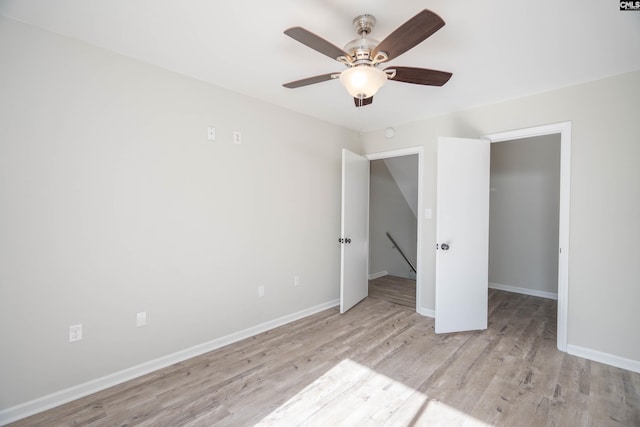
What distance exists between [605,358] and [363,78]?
10.4 feet

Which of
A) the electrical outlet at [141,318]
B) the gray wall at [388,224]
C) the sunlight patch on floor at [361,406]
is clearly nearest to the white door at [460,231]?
the sunlight patch on floor at [361,406]

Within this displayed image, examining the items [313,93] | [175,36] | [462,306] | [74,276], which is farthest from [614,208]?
[74,276]

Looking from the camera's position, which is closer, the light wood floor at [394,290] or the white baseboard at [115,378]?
the white baseboard at [115,378]

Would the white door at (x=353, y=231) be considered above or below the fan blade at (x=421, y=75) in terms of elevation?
below

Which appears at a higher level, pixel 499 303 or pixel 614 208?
pixel 614 208

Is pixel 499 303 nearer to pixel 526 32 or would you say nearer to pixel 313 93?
pixel 526 32

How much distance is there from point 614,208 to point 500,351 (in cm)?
162

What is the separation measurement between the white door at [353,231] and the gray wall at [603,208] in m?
1.47

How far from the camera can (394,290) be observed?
475 cm

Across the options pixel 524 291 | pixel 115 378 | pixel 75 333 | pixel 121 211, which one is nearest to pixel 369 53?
pixel 121 211

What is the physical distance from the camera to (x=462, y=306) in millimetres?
3191

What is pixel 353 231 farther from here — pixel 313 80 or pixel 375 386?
pixel 313 80

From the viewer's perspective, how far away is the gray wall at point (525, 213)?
428 centimetres

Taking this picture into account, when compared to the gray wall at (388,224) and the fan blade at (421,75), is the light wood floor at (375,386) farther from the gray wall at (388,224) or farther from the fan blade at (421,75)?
the gray wall at (388,224)
